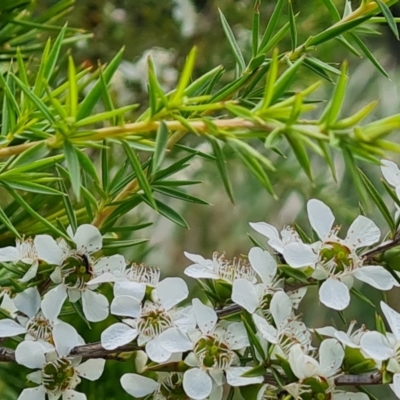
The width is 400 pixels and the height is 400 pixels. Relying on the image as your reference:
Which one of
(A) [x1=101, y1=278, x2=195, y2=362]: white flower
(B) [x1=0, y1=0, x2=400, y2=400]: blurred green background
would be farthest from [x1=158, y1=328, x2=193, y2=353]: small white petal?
(B) [x1=0, y1=0, x2=400, y2=400]: blurred green background

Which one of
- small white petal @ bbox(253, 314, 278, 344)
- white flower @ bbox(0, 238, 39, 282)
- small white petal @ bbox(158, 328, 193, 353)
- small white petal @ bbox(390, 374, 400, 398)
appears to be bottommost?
small white petal @ bbox(390, 374, 400, 398)

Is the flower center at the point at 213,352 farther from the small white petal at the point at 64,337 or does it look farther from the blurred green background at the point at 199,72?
the blurred green background at the point at 199,72

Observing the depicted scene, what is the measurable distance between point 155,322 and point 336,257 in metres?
0.06

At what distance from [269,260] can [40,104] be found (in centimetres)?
9

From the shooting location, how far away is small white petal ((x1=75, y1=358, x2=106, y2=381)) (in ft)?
0.66

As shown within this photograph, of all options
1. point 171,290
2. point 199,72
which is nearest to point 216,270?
point 171,290

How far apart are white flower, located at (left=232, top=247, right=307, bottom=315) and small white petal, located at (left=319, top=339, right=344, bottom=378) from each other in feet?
0.06

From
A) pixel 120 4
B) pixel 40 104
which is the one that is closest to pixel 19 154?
pixel 40 104

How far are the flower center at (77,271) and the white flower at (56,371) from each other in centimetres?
2

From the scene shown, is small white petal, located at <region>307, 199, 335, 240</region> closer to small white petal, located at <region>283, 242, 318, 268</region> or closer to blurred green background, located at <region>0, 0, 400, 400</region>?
small white petal, located at <region>283, 242, 318, 268</region>

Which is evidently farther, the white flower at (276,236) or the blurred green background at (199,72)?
the blurred green background at (199,72)

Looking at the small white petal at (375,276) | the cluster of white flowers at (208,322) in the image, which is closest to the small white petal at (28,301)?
the cluster of white flowers at (208,322)

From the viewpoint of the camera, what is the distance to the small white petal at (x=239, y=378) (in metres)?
0.18

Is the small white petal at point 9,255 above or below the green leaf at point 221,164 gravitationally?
below
